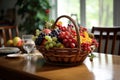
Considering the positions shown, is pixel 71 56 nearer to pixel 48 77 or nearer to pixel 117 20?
pixel 48 77

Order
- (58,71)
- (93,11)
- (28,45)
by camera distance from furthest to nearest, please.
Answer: (93,11) → (28,45) → (58,71)

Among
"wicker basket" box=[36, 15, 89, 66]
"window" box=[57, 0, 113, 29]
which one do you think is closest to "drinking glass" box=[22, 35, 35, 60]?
"wicker basket" box=[36, 15, 89, 66]

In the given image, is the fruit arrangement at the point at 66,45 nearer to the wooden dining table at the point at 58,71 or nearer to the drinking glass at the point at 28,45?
the wooden dining table at the point at 58,71

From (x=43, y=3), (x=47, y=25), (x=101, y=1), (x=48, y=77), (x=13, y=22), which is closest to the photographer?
(x=48, y=77)

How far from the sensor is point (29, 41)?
1541 millimetres

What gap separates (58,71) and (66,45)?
0.15 m

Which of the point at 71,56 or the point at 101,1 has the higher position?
the point at 101,1

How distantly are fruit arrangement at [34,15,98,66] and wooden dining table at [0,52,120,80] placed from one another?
0.04m

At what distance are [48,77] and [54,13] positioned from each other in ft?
9.30

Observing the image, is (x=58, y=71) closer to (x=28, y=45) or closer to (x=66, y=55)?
(x=66, y=55)

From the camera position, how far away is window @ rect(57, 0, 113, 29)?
303 cm

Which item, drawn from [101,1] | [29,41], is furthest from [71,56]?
[101,1]

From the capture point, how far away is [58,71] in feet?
3.64

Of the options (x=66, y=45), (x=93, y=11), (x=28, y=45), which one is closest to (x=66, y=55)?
(x=66, y=45)
